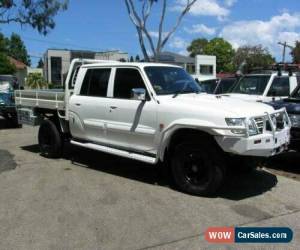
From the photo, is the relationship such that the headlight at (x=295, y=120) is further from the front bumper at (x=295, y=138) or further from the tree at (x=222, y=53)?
the tree at (x=222, y=53)

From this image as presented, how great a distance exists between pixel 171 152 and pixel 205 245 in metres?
2.31

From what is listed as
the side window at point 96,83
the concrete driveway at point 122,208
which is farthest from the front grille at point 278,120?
the side window at point 96,83

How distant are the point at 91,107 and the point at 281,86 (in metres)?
5.83

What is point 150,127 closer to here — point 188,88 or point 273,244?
point 188,88

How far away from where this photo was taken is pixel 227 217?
18.1ft

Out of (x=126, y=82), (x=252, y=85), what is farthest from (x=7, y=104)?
(x=126, y=82)

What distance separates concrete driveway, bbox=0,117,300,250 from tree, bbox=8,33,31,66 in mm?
94963

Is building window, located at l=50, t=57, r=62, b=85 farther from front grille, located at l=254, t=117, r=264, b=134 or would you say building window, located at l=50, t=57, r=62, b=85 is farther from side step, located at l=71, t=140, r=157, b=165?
front grille, located at l=254, t=117, r=264, b=134

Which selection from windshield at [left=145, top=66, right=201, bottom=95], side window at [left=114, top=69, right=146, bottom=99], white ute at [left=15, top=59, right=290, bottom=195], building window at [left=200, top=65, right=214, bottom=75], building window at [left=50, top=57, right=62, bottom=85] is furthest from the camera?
building window at [left=50, top=57, right=62, bottom=85]

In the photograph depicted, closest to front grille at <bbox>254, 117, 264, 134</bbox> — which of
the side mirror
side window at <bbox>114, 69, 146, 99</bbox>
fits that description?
the side mirror

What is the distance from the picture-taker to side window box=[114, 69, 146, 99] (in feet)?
24.0

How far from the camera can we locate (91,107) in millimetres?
8000

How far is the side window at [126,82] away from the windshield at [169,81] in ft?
0.66

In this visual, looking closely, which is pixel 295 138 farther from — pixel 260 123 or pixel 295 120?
pixel 260 123
